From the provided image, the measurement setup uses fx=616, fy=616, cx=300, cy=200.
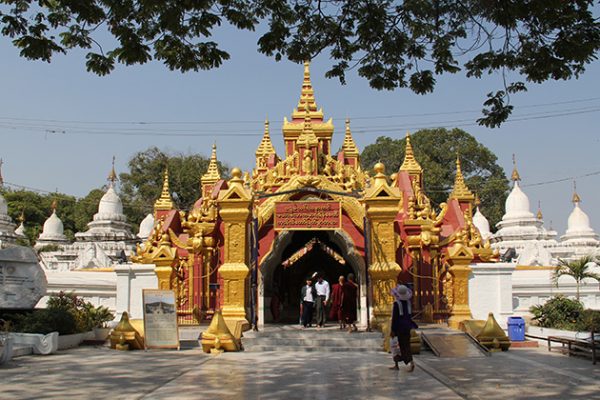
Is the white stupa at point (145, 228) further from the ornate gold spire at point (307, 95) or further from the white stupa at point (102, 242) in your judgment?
the ornate gold spire at point (307, 95)

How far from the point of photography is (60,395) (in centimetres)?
755

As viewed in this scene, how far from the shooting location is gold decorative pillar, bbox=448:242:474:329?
15.4 meters

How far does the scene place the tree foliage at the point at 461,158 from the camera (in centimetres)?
5169

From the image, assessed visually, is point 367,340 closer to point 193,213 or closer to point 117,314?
point 193,213

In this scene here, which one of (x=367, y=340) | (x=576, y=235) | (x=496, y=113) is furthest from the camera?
(x=576, y=235)

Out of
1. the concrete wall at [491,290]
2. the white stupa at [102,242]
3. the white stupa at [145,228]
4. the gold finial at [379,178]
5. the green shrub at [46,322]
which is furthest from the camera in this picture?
the white stupa at [145,228]

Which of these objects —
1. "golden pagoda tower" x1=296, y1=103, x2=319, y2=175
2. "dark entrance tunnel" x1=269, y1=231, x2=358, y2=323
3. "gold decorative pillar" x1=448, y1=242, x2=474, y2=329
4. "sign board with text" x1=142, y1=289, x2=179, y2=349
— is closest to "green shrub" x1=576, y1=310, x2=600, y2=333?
"gold decorative pillar" x1=448, y1=242, x2=474, y2=329

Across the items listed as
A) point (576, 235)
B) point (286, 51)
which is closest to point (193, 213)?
point (286, 51)

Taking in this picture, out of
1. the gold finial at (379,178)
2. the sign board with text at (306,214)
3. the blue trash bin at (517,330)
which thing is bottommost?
the blue trash bin at (517,330)

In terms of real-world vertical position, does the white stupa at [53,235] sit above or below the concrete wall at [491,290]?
above

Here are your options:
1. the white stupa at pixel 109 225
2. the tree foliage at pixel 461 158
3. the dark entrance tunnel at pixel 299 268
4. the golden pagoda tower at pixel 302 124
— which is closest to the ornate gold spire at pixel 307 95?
the golden pagoda tower at pixel 302 124

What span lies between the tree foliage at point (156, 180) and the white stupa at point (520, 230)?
2415 cm

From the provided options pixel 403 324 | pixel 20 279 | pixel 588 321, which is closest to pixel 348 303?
pixel 403 324

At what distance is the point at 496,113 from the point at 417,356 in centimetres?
566
